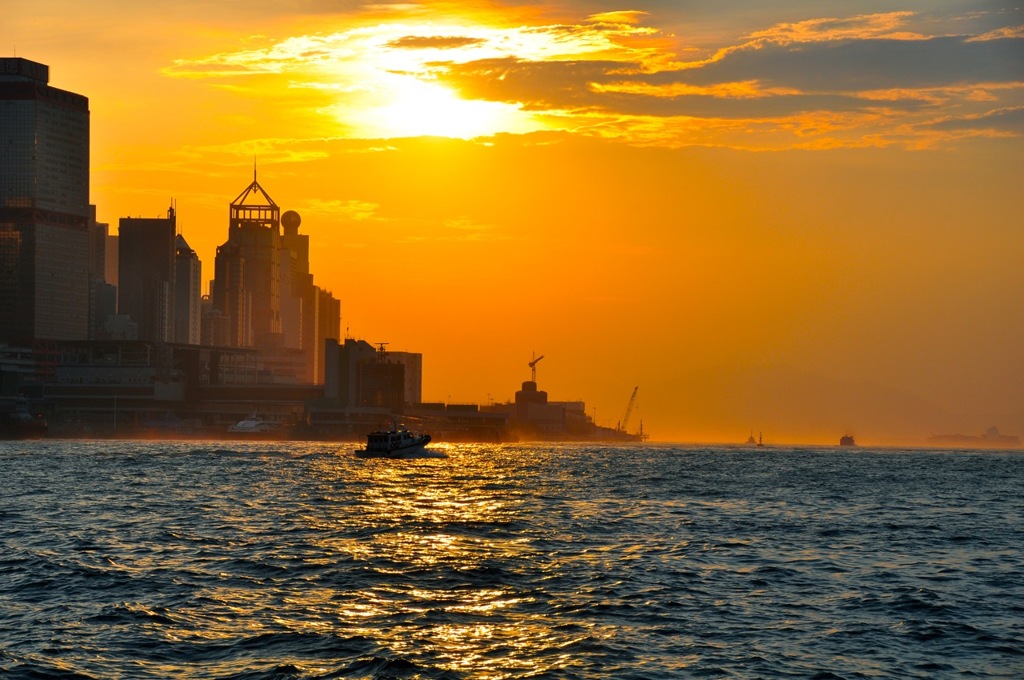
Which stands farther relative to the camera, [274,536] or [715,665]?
[274,536]

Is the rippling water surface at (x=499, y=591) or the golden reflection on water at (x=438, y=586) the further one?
the golden reflection on water at (x=438, y=586)

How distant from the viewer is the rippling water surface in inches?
1909

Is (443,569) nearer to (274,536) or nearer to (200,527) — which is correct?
(274,536)

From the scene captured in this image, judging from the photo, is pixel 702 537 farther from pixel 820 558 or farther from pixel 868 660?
pixel 868 660

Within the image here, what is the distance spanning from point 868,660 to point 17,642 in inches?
1384

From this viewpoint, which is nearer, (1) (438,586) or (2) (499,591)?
(2) (499,591)

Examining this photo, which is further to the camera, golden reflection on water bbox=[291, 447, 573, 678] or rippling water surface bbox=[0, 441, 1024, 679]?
golden reflection on water bbox=[291, 447, 573, 678]

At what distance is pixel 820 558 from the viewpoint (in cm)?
8050

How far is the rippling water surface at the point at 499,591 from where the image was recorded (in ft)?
159

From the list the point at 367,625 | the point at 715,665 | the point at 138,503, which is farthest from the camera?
the point at 138,503

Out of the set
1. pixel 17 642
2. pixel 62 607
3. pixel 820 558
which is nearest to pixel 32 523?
pixel 62 607

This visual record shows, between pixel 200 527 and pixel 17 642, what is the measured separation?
45.5 meters

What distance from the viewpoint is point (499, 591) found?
64.5 m

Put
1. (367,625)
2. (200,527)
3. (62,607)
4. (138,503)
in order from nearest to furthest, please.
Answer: (367,625) → (62,607) → (200,527) → (138,503)
